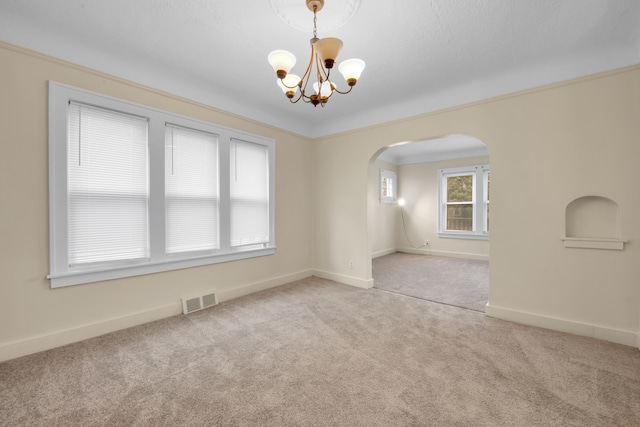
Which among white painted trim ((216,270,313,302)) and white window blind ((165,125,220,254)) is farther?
white painted trim ((216,270,313,302))

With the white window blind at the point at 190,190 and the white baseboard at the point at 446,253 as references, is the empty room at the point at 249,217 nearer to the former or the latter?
the white window blind at the point at 190,190

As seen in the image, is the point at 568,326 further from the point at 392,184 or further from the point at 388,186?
the point at 392,184

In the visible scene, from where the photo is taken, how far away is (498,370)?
80.7 inches

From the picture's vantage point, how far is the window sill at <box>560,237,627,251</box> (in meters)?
2.48

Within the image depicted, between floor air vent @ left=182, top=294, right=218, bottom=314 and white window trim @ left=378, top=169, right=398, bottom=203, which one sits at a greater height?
white window trim @ left=378, top=169, right=398, bottom=203

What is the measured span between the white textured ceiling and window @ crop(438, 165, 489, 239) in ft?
12.5

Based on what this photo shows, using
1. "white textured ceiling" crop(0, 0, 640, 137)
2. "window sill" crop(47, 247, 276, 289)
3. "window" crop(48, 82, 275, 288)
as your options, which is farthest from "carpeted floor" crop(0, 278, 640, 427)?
"white textured ceiling" crop(0, 0, 640, 137)

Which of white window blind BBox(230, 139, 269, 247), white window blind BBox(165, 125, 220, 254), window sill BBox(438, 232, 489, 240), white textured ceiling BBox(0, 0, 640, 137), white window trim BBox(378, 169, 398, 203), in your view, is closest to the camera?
white textured ceiling BBox(0, 0, 640, 137)

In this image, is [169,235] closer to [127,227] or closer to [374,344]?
[127,227]

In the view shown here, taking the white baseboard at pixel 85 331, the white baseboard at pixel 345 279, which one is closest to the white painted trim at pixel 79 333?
the white baseboard at pixel 85 331

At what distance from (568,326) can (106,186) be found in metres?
4.73

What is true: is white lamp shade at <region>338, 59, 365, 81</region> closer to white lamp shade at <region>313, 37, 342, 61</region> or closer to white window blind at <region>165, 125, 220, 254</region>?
white lamp shade at <region>313, 37, 342, 61</region>

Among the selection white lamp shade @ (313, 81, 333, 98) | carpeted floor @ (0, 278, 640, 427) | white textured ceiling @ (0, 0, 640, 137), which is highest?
white textured ceiling @ (0, 0, 640, 137)

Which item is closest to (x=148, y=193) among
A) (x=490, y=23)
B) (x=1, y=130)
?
(x=1, y=130)
